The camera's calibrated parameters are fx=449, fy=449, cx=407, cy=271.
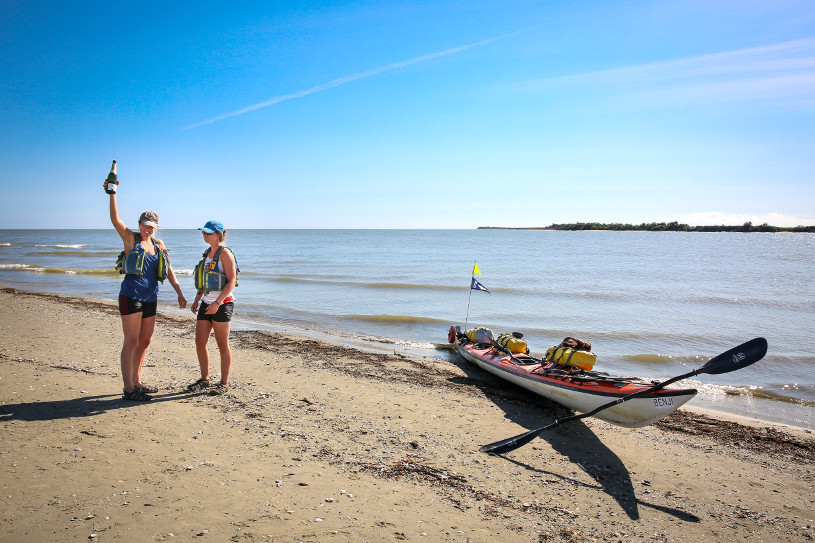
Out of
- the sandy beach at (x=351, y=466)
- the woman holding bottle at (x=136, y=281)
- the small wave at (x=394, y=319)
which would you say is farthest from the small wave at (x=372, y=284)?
the woman holding bottle at (x=136, y=281)

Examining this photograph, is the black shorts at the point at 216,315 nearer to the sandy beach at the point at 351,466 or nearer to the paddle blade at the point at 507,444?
the sandy beach at the point at 351,466

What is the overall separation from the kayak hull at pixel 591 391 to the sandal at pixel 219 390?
15.1 ft

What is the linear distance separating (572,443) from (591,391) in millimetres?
901

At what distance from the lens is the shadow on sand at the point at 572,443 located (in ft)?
14.4

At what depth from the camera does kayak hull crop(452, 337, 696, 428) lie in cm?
543

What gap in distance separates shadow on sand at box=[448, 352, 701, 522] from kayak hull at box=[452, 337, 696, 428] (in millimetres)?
224

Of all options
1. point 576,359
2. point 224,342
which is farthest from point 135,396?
point 576,359

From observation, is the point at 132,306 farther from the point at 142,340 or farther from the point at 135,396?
the point at 135,396

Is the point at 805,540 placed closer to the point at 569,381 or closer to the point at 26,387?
the point at 569,381

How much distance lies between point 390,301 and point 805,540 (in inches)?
581

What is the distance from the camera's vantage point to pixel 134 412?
16.3ft

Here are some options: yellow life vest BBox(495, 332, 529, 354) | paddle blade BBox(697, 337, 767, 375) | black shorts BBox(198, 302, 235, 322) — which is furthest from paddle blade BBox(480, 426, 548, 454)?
yellow life vest BBox(495, 332, 529, 354)

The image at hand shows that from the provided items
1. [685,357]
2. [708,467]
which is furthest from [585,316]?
[708,467]

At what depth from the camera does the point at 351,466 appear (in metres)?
4.27
